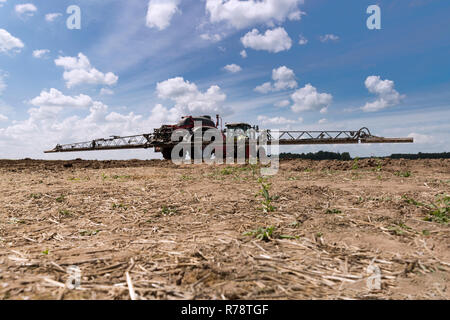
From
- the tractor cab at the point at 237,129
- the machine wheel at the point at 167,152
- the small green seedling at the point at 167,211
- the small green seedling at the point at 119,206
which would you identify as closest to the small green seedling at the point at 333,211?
the small green seedling at the point at 167,211

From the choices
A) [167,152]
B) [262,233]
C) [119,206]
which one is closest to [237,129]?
[167,152]

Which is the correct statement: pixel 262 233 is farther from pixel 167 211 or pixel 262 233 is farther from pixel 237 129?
pixel 237 129

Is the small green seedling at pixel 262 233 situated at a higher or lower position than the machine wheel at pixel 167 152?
lower

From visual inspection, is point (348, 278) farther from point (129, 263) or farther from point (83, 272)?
point (83, 272)

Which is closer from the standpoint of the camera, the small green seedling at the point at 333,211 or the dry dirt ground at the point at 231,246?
the dry dirt ground at the point at 231,246

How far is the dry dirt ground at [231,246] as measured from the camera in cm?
230

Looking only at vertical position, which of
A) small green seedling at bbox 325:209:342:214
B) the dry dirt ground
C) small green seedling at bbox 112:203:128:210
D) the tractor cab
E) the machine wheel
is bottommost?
the dry dirt ground

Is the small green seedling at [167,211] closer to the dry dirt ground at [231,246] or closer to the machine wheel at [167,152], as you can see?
the dry dirt ground at [231,246]

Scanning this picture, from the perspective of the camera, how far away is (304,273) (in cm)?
254

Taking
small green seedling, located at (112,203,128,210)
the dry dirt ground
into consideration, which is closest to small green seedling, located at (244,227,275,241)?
the dry dirt ground

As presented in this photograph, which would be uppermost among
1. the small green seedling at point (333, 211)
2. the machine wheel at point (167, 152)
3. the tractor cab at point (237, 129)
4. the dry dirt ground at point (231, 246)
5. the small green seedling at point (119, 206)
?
the tractor cab at point (237, 129)

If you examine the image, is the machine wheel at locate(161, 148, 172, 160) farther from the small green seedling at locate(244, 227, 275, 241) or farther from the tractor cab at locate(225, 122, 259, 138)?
the small green seedling at locate(244, 227, 275, 241)

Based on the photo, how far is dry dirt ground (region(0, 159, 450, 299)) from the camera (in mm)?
2297
